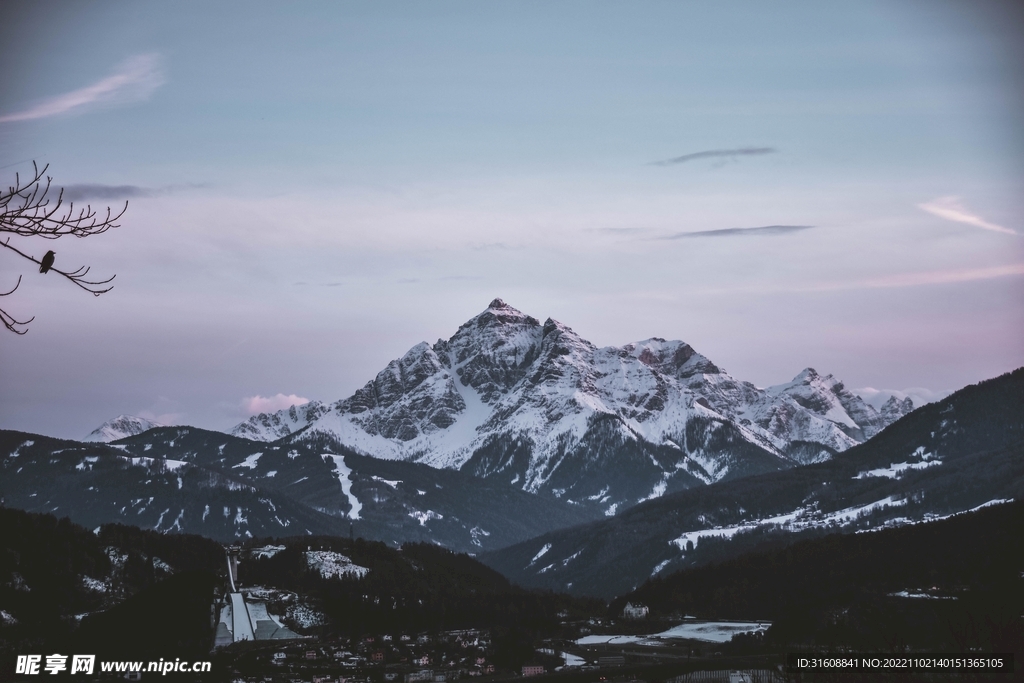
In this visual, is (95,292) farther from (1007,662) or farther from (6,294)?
(1007,662)

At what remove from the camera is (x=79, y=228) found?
4197cm

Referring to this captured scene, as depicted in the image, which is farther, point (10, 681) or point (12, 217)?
point (10, 681)

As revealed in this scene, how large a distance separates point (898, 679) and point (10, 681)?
145 meters

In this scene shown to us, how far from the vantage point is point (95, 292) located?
138 ft

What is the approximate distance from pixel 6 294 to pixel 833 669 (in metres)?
80.6

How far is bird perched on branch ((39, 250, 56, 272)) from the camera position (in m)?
41.3

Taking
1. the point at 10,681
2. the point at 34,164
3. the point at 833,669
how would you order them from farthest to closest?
the point at 10,681, the point at 833,669, the point at 34,164

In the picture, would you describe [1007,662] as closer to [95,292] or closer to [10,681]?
[95,292]

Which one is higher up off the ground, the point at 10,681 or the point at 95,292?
the point at 95,292

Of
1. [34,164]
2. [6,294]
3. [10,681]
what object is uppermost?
[34,164]

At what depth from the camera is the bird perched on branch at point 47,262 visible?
4128 cm

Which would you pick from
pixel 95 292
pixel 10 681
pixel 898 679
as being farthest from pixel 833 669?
pixel 10 681

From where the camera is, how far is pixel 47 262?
136 ft

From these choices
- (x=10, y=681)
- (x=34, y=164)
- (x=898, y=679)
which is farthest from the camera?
(x=10, y=681)
